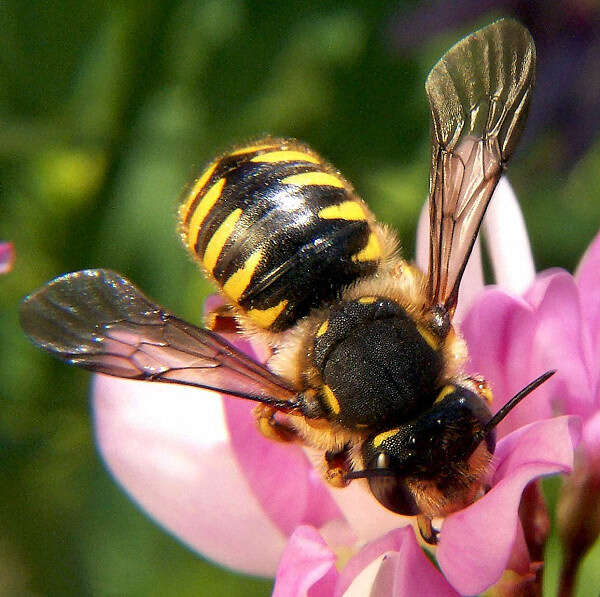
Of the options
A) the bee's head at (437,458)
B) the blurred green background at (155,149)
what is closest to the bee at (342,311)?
the bee's head at (437,458)

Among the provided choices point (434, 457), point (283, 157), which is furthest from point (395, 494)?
point (283, 157)

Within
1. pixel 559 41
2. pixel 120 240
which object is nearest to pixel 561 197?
pixel 559 41

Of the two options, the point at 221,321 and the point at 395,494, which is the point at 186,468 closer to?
the point at 221,321

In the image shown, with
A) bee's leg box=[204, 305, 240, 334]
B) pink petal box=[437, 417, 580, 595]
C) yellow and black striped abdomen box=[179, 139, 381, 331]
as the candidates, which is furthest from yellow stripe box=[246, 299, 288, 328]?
pink petal box=[437, 417, 580, 595]

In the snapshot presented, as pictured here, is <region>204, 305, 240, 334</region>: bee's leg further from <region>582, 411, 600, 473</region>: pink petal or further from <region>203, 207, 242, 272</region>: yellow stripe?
<region>582, 411, 600, 473</region>: pink petal

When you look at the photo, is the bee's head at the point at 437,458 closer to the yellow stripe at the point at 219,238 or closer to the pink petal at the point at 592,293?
the pink petal at the point at 592,293

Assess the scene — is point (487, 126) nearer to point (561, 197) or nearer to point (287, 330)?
point (287, 330)
